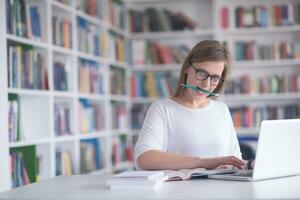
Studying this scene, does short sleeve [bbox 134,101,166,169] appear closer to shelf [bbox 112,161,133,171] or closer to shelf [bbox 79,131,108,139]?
shelf [bbox 79,131,108,139]

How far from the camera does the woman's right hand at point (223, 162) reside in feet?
6.97

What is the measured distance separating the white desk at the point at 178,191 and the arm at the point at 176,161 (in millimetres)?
153

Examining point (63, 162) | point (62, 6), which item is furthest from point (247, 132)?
point (62, 6)

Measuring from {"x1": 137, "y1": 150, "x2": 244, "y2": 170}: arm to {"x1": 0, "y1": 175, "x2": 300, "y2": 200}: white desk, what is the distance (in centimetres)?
15

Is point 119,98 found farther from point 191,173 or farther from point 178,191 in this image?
point 178,191

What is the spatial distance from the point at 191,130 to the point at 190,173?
1.56ft

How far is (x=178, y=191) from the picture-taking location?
1.75 meters

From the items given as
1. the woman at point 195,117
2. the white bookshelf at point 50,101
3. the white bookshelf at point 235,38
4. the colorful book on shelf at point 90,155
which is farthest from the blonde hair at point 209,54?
A: the white bookshelf at point 235,38

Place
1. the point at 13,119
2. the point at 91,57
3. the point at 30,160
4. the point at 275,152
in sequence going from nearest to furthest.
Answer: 1. the point at 275,152
2. the point at 13,119
3. the point at 30,160
4. the point at 91,57

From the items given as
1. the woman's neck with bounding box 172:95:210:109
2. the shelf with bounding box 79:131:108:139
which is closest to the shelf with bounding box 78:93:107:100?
the shelf with bounding box 79:131:108:139

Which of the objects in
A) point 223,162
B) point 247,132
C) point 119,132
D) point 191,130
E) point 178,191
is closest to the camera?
point 178,191

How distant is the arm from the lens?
84.1 inches

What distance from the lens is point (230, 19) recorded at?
546 cm

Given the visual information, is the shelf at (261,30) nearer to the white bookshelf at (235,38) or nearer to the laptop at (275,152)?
the white bookshelf at (235,38)
